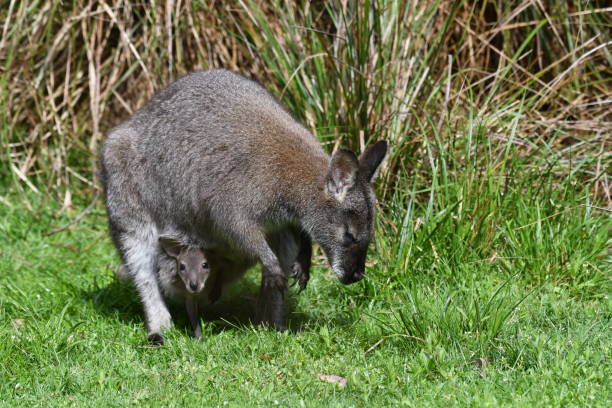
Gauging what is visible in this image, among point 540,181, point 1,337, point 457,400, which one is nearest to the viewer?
point 457,400

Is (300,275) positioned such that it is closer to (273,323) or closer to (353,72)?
(273,323)

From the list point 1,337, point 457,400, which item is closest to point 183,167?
point 1,337

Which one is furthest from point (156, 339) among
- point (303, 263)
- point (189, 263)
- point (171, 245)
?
point (303, 263)

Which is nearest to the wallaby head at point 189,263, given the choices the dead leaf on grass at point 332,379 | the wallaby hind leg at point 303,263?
the wallaby hind leg at point 303,263

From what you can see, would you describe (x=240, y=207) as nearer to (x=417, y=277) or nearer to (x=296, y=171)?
Result: (x=296, y=171)

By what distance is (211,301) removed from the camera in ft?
17.3

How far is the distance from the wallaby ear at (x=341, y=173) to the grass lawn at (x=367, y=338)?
656 millimetres

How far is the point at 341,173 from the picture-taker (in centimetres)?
460

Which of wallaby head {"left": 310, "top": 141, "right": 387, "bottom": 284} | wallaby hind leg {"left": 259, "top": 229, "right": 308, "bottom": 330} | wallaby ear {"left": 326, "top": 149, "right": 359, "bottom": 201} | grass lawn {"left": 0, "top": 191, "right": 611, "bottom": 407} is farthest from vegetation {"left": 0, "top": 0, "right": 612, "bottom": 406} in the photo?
wallaby ear {"left": 326, "top": 149, "right": 359, "bottom": 201}

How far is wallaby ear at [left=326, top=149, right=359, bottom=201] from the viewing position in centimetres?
453

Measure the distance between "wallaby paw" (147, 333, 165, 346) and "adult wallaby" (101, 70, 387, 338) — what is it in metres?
0.02

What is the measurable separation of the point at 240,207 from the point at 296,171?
374mm

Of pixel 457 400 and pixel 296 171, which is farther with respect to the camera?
pixel 296 171

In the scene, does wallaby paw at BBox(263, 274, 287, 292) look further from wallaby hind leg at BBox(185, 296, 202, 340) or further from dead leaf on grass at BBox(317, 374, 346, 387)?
dead leaf on grass at BBox(317, 374, 346, 387)
